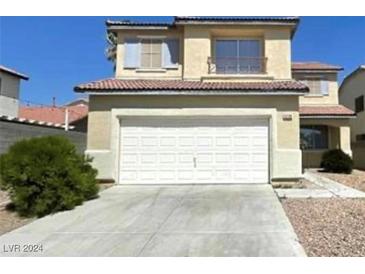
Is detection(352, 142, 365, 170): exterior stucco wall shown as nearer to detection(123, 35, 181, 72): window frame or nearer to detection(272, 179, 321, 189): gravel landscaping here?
detection(272, 179, 321, 189): gravel landscaping

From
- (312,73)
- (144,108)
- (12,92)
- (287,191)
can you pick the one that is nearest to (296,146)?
(287,191)

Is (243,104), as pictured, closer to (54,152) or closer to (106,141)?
(106,141)

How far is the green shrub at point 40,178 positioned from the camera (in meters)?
9.46

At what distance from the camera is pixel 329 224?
8.14m

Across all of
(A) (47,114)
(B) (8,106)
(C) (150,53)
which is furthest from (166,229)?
(A) (47,114)

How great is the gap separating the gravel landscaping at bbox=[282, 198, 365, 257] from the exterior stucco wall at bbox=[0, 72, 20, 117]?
2031cm

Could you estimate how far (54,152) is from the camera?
10078 mm

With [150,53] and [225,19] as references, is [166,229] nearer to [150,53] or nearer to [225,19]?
[150,53]

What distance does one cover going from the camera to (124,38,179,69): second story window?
18.2m

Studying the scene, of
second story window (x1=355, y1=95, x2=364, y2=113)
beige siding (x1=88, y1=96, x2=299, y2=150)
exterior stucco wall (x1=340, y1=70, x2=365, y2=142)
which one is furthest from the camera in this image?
exterior stucco wall (x1=340, y1=70, x2=365, y2=142)

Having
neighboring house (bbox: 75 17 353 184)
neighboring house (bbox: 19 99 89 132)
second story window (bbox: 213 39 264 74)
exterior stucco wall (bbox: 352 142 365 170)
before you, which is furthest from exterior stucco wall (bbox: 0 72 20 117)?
exterior stucco wall (bbox: 352 142 365 170)

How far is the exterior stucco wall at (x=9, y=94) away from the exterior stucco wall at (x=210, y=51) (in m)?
10.7

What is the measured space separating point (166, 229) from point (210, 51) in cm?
1180
